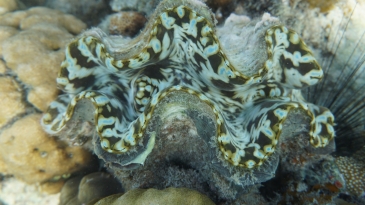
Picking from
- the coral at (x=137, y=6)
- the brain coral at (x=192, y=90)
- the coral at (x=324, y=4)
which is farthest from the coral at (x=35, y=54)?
the coral at (x=324, y=4)

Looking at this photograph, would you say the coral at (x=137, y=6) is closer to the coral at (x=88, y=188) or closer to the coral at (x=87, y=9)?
the coral at (x=87, y=9)

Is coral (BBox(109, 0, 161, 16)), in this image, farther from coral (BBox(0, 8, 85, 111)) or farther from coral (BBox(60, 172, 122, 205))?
coral (BBox(60, 172, 122, 205))

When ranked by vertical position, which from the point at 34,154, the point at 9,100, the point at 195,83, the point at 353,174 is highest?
the point at 195,83

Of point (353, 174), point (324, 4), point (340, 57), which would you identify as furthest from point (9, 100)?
point (353, 174)

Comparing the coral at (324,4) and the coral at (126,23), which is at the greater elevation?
the coral at (324,4)

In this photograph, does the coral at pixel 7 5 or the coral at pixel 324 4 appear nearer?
the coral at pixel 324 4

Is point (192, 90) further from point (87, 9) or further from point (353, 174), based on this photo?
point (87, 9)
